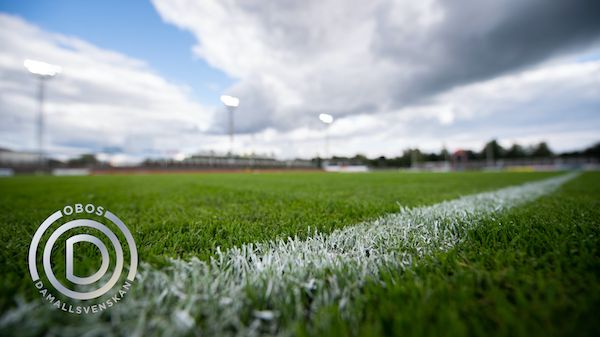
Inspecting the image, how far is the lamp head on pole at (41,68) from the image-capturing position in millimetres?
20155

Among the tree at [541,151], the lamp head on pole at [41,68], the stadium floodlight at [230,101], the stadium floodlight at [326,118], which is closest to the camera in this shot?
the lamp head on pole at [41,68]

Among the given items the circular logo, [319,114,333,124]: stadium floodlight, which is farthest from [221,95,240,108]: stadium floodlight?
the circular logo

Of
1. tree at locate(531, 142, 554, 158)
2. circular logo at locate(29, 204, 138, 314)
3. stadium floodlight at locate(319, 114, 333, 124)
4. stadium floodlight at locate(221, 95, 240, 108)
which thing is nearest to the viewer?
circular logo at locate(29, 204, 138, 314)

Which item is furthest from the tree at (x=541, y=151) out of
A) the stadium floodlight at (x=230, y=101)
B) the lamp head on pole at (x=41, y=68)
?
the lamp head on pole at (x=41, y=68)

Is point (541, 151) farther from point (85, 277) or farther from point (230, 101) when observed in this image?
point (85, 277)

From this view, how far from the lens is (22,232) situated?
5.09ft

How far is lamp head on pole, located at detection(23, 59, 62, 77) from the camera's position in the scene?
20.2 m

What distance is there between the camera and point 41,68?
20781mm

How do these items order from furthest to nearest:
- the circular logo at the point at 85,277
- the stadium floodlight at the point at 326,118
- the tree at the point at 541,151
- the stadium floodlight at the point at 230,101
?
Result: the tree at the point at 541,151
the stadium floodlight at the point at 326,118
the stadium floodlight at the point at 230,101
the circular logo at the point at 85,277

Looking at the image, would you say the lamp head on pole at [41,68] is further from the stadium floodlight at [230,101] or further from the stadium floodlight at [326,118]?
the stadium floodlight at [326,118]

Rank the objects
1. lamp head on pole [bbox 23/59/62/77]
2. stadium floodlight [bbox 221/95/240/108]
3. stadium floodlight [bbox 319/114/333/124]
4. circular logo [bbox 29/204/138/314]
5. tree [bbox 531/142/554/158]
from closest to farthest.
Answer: circular logo [bbox 29/204/138/314] → lamp head on pole [bbox 23/59/62/77] → stadium floodlight [bbox 221/95/240/108] → stadium floodlight [bbox 319/114/333/124] → tree [bbox 531/142/554/158]

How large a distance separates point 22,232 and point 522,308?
2.49 m

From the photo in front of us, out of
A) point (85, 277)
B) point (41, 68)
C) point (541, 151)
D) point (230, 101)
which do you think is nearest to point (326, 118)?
point (230, 101)

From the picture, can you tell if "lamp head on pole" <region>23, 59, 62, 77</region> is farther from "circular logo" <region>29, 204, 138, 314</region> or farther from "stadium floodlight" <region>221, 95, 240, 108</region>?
"circular logo" <region>29, 204, 138, 314</region>
